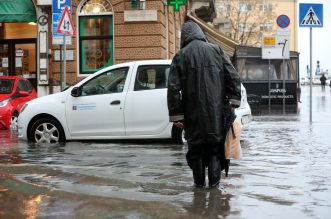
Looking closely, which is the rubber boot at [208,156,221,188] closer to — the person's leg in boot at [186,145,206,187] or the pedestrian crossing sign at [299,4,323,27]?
the person's leg in boot at [186,145,206,187]

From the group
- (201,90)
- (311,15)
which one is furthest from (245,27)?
(201,90)

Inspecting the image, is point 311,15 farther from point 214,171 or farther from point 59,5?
point 214,171

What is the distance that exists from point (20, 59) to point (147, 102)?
505 inches

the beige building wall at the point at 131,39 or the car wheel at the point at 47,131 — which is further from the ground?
the beige building wall at the point at 131,39

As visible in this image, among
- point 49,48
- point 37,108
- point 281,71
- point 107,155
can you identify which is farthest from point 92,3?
point 107,155

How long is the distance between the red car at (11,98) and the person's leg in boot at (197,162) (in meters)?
10.1

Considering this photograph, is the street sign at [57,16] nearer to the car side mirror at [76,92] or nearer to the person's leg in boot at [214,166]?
the car side mirror at [76,92]

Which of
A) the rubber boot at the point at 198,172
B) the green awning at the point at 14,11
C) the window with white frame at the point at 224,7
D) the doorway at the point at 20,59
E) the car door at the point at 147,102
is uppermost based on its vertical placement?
the window with white frame at the point at 224,7

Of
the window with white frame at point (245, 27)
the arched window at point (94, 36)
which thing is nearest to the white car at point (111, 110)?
the arched window at point (94, 36)

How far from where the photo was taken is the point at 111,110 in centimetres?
1073

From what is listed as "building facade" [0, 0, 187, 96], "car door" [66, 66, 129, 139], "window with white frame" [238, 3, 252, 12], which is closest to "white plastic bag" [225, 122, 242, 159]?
"car door" [66, 66, 129, 139]

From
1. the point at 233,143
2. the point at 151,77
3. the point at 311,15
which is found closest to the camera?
the point at 233,143

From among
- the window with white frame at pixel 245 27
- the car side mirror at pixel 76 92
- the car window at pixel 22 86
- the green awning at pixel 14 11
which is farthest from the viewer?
the window with white frame at pixel 245 27

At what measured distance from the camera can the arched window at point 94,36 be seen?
2141cm
